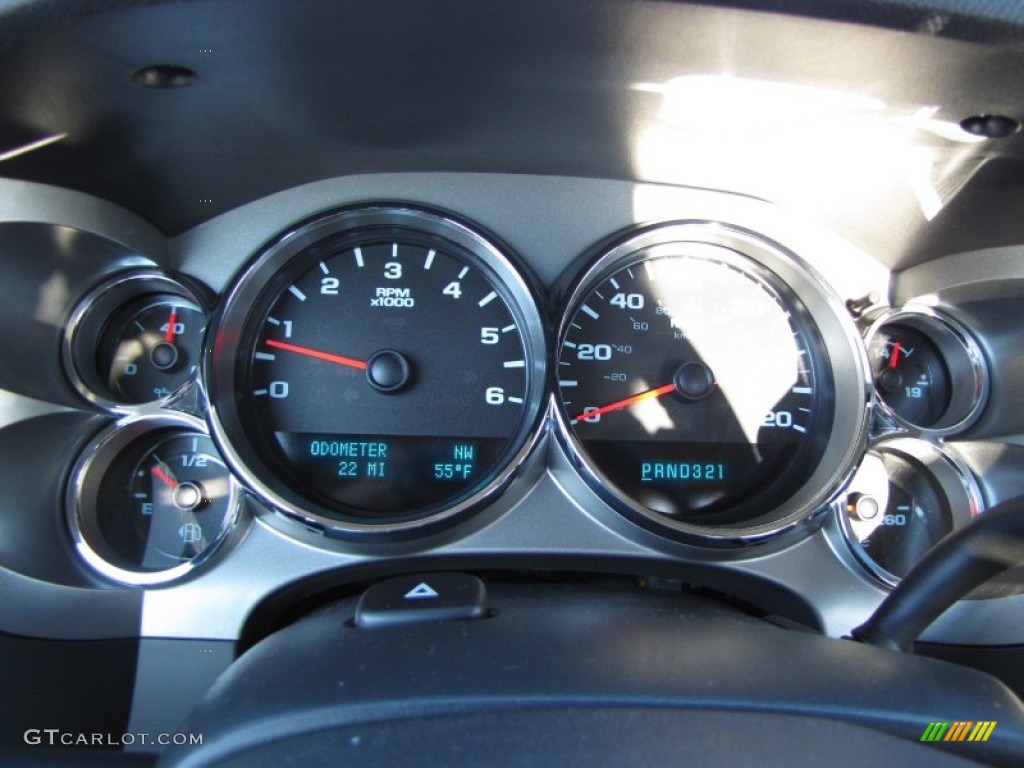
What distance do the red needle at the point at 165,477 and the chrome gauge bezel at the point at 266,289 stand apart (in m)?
0.22

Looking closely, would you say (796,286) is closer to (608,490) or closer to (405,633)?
(608,490)

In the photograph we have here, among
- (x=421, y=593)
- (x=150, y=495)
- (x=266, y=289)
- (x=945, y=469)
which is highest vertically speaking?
(x=266, y=289)

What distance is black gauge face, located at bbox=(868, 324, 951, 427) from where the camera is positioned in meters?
2.52

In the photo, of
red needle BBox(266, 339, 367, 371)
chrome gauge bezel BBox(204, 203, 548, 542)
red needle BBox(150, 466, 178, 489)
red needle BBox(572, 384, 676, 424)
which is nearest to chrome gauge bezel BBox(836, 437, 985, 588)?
red needle BBox(572, 384, 676, 424)

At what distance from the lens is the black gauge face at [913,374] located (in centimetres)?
252

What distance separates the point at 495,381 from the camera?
2406 millimetres

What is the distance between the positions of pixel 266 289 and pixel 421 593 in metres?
1.10

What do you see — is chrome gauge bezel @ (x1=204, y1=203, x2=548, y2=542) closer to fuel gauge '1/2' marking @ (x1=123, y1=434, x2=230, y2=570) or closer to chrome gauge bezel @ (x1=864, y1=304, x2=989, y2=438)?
fuel gauge '1/2' marking @ (x1=123, y1=434, x2=230, y2=570)

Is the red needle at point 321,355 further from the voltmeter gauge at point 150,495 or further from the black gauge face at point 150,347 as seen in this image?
the voltmeter gauge at point 150,495

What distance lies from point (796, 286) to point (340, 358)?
126 cm

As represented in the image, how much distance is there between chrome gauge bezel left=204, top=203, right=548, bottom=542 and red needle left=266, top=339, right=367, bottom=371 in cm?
9

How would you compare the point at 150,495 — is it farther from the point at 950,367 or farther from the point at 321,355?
the point at 950,367

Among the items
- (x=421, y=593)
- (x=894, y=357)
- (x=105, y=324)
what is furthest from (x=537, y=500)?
(x=105, y=324)

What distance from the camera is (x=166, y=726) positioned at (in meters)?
1.94
